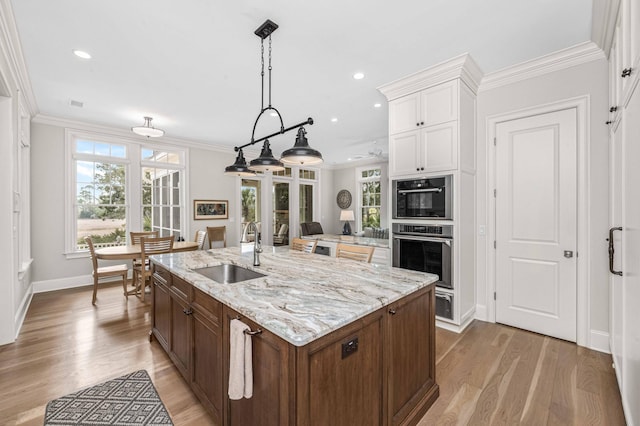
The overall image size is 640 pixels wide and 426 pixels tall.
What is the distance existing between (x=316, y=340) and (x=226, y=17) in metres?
2.41

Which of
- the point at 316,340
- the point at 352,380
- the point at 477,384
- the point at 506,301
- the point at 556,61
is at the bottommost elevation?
the point at 477,384

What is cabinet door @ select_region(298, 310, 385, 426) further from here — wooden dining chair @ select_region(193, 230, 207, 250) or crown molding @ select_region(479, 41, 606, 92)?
wooden dining chair @ select_region(193, 230, 207, 250)

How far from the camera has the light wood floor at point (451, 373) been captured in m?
1.88

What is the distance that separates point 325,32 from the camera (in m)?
2.43

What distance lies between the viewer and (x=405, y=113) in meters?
3.39

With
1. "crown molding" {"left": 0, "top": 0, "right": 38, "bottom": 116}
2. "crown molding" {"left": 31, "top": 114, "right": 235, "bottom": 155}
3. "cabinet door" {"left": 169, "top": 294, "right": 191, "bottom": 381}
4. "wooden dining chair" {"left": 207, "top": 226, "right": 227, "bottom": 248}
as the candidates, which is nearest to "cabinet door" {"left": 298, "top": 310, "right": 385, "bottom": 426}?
"cabinet door" {"left": 169, "top": 294, "right": 191, "bottom": 381}

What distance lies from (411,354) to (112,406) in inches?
81.2

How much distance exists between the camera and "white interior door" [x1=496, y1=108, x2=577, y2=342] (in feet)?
9.25

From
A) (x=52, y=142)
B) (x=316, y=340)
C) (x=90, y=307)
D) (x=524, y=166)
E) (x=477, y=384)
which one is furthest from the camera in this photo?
(x=52, y=142)

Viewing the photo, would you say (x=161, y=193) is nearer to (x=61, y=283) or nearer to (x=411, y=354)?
(x=61, y=283)

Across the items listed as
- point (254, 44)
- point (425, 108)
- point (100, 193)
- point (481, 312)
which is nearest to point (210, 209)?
point (100, 193)

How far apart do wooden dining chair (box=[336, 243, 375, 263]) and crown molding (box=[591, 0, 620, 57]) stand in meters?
2.47

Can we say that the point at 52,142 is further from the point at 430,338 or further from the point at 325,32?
the point at 430,338

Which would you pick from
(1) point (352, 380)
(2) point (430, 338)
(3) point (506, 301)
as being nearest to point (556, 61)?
(3) point (506, 301)
